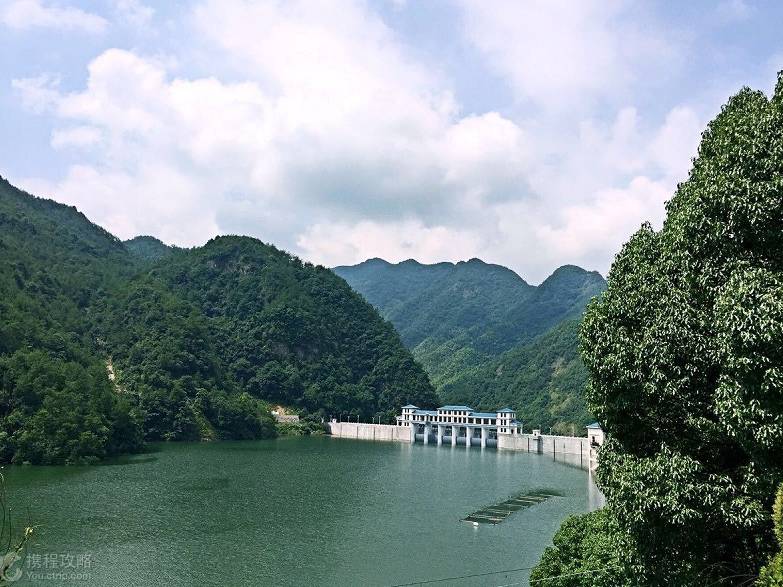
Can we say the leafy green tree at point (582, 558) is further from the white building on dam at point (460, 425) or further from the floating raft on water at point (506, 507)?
the white building on dam at point (460, 425)

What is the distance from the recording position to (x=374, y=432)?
10150 cm

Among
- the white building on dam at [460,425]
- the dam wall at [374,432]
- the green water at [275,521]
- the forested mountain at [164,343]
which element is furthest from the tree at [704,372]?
the dam wall at [374,432]

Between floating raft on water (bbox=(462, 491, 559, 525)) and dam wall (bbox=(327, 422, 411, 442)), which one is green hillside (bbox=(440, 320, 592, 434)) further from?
floating raft on water (bbox=(462, 491, 559, 525))

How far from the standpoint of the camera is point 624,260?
38.1 feet

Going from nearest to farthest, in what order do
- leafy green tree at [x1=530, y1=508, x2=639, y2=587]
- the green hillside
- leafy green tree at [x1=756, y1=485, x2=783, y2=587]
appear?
leafy green tree at [x1=756, y1=485, x2=783, y2=587]
leafy green tree at [x1=530, y1=508, x2=639, y2=587]
the green hillside

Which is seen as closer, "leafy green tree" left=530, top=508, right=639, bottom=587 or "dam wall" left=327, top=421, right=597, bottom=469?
"leafy green tree" left=530, top=508, right=639, bottom=587

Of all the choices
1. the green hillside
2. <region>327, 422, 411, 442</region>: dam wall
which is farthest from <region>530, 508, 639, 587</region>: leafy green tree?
the green hillside

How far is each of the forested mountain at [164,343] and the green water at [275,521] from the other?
346 inches

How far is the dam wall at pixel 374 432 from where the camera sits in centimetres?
10031

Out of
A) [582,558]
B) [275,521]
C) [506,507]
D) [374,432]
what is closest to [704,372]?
[582,558]

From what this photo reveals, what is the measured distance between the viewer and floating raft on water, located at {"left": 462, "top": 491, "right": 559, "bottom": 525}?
121ft

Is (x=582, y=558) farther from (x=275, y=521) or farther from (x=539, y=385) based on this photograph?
(x=539, y=385)

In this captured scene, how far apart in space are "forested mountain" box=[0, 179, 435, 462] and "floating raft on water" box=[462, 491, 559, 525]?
35.5m

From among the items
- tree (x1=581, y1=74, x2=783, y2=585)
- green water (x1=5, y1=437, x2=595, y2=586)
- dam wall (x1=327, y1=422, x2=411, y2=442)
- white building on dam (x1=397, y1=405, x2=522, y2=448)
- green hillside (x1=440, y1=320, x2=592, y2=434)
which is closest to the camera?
tree (x1=581, y1=74, x2=783, y2=585)
